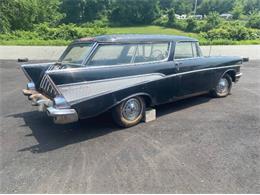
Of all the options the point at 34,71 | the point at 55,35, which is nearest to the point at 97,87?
the point at 34,71

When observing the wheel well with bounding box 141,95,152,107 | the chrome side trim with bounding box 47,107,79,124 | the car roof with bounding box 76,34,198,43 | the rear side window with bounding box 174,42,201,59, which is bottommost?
the wheel well with bounding box 141,95,152,107

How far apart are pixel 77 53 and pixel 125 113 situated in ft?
4.69

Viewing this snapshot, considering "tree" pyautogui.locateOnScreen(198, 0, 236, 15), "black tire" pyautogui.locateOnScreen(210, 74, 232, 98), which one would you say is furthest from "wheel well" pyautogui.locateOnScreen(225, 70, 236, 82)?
"tree" pyautogui.locateOnScreen(198, 0, 236, 15)

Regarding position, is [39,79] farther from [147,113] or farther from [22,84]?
[22,84]

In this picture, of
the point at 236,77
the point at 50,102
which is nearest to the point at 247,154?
the point at 50,102

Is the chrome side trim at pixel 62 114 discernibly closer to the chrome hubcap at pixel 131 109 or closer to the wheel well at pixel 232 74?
the chrome hubcap at pixel 131 109

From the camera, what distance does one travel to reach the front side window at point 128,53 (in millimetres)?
5094

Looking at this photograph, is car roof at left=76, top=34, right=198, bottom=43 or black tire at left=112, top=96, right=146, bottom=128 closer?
black tire at left=112, top=96, right=146, bottom=128

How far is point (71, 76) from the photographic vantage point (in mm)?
4488

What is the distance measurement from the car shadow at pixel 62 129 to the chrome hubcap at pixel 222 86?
149cm

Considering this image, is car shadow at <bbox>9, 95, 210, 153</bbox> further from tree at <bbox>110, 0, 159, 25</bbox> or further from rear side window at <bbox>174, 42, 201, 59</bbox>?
tree at <bbox>110, 0, 159, 25</bbox>

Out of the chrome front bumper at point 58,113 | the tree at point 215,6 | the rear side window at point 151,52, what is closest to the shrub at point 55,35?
the rear side window at point 151,52

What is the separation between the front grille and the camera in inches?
176

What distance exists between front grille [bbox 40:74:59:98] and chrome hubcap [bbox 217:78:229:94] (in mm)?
4289
